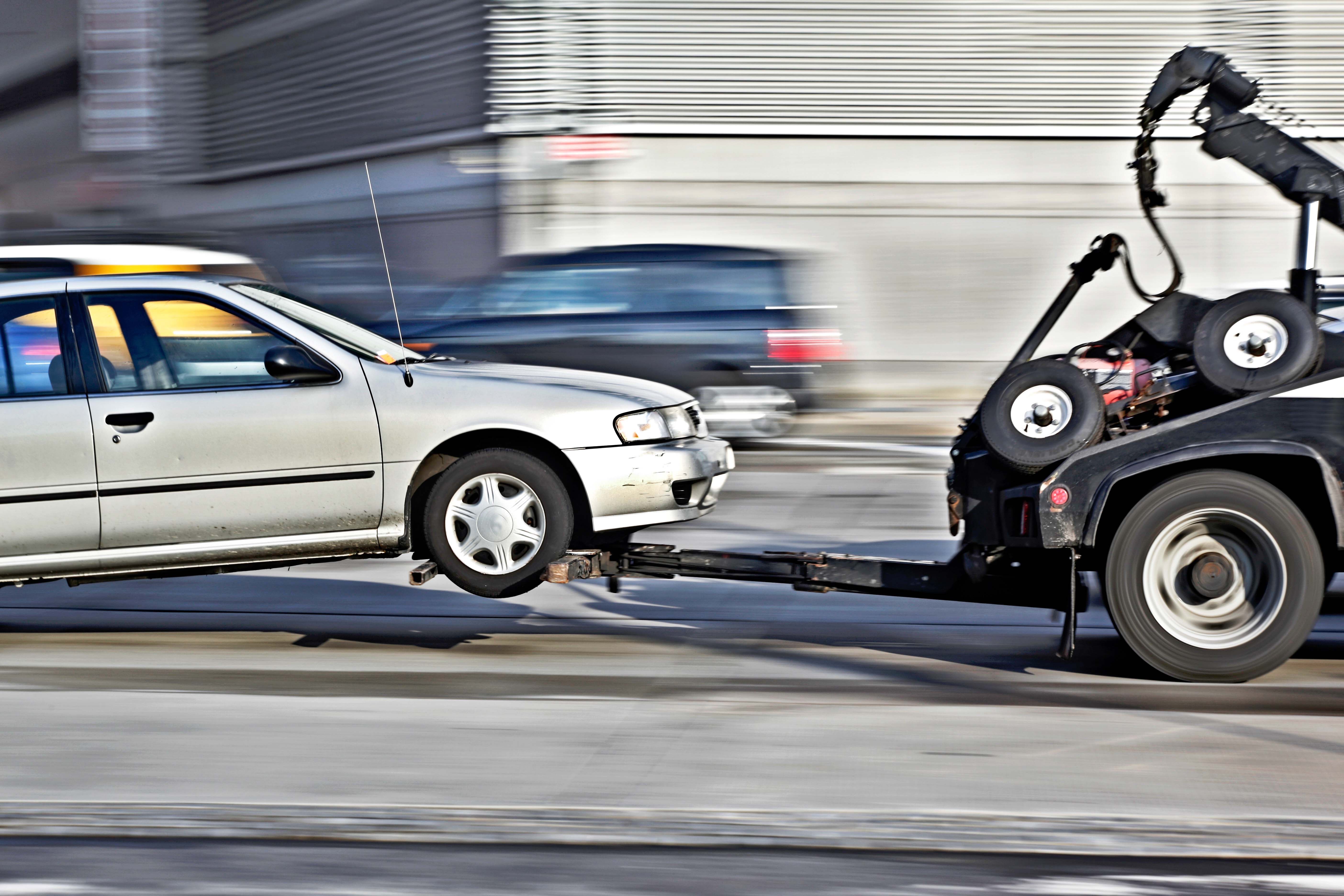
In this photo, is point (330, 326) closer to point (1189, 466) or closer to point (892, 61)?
point (1189, 466)

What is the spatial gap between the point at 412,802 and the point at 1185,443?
302cm

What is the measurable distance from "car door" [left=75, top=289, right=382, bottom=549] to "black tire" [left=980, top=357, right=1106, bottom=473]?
2.47m

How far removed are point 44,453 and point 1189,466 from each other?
445cm

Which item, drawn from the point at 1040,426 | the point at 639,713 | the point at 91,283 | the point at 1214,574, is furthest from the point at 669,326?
the point at 639,713

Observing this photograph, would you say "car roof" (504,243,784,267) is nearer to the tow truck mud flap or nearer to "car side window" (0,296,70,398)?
the tow truck mud flap

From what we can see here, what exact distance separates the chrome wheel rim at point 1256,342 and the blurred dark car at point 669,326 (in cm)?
774

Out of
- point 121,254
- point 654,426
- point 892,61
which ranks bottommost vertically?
point 654,426

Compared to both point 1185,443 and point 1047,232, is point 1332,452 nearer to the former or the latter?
point 1185,443

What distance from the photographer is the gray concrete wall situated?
21828mm

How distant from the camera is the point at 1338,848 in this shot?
3.98 meters

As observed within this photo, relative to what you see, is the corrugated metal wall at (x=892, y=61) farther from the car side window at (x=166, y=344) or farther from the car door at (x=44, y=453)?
the car door at (x=44, y=453)

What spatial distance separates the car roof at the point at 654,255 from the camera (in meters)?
13.4

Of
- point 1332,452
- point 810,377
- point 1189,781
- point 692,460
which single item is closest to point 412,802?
point 1189,781

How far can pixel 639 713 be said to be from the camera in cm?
546
